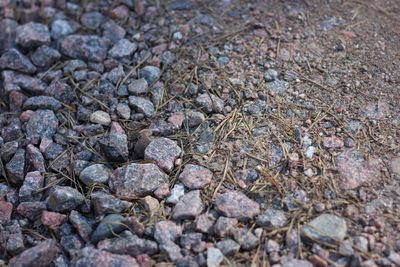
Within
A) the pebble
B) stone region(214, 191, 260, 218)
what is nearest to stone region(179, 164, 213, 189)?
stone region(214, 191, 260, 218)

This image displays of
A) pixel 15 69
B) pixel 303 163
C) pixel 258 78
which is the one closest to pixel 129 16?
pixel 15 69

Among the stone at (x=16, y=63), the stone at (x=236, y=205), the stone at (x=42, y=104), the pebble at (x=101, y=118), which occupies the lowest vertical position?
the stone at (x=236, y=205)

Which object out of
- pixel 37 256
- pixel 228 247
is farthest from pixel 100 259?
pixel 228 247

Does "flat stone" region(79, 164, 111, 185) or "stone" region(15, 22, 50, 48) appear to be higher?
"stone" region(15, 22, 50, 48)

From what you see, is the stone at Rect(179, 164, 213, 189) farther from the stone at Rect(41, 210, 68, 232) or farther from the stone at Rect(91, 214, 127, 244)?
the stone at Rect(41, 210, 68, 232)

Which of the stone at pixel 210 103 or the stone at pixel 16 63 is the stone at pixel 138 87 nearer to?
the stone at pixel 210 103

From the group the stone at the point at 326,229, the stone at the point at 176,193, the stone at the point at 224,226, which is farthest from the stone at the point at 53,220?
the stone at the point at 326,229

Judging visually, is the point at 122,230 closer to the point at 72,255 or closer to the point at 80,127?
the point at 72,255

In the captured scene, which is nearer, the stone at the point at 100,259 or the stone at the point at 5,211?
the stone at the point at 100,259
